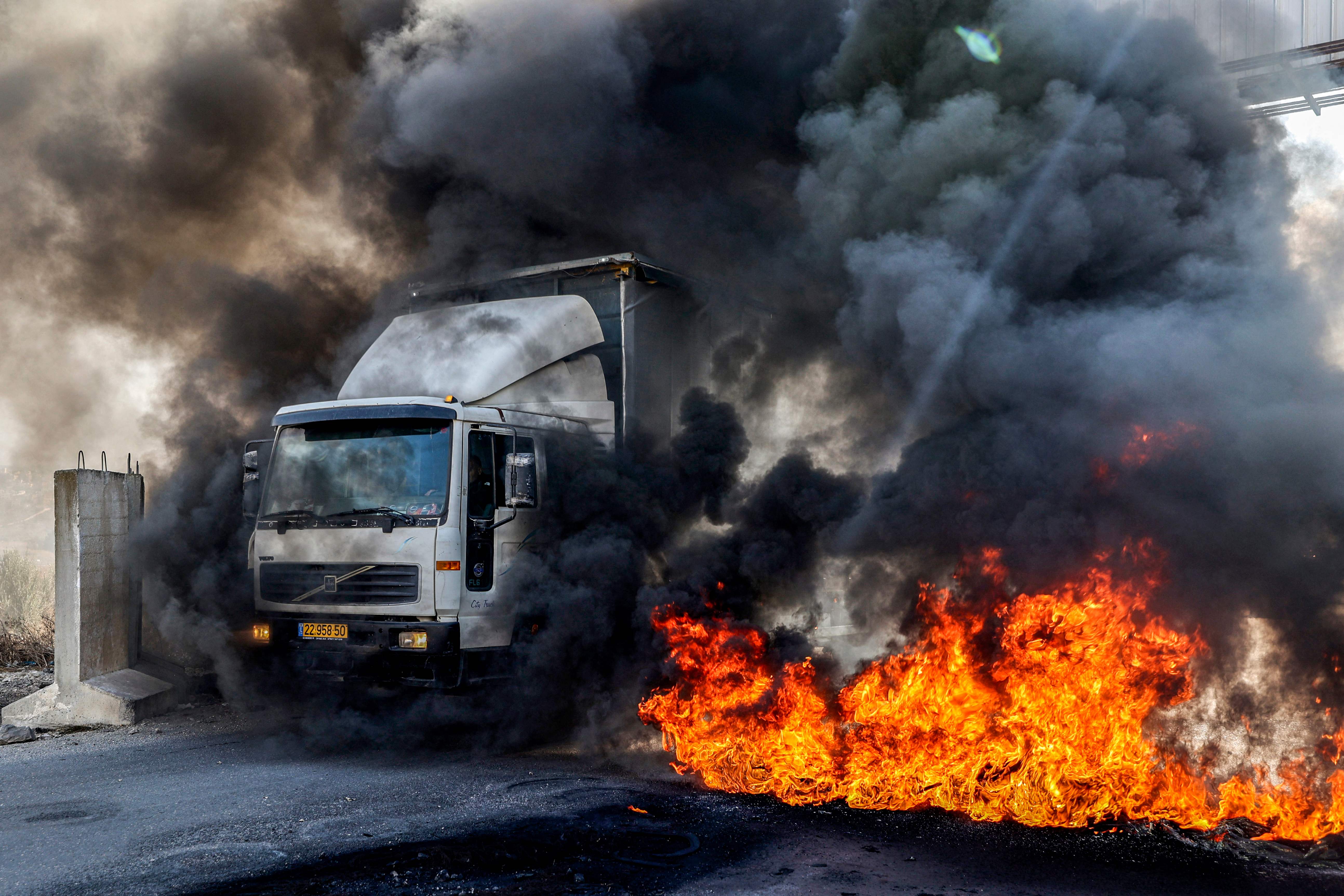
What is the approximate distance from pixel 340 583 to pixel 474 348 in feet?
7.61

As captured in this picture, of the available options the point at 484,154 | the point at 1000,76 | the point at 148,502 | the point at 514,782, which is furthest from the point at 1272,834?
the point at 148,502

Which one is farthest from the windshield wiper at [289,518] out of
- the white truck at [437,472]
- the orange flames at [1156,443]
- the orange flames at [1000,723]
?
the orange flames at [1156,443]

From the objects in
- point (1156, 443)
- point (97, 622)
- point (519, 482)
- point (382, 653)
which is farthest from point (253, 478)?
point (1156, 443)

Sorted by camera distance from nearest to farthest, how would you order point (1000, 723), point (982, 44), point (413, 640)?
point (1000, 723)
point (413, 640)
point (982, 44)

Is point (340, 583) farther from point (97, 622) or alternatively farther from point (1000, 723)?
point (1000, 723)

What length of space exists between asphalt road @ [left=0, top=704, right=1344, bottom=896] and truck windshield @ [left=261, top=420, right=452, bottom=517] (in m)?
2.09

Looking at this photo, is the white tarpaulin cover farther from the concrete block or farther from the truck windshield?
the concrete block

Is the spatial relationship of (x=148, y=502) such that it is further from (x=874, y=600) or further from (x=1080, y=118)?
(x=1080, y=118)

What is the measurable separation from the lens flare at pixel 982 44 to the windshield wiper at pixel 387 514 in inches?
259

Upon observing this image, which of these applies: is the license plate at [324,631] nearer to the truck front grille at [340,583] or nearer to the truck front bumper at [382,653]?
the truck front bumper at [382,653]

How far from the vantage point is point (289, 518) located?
27.8 ft

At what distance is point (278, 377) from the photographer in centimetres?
1122

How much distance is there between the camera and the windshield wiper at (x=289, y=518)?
838cm

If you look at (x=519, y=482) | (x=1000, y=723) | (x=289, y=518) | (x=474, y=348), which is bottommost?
(x=1000, y=723)
